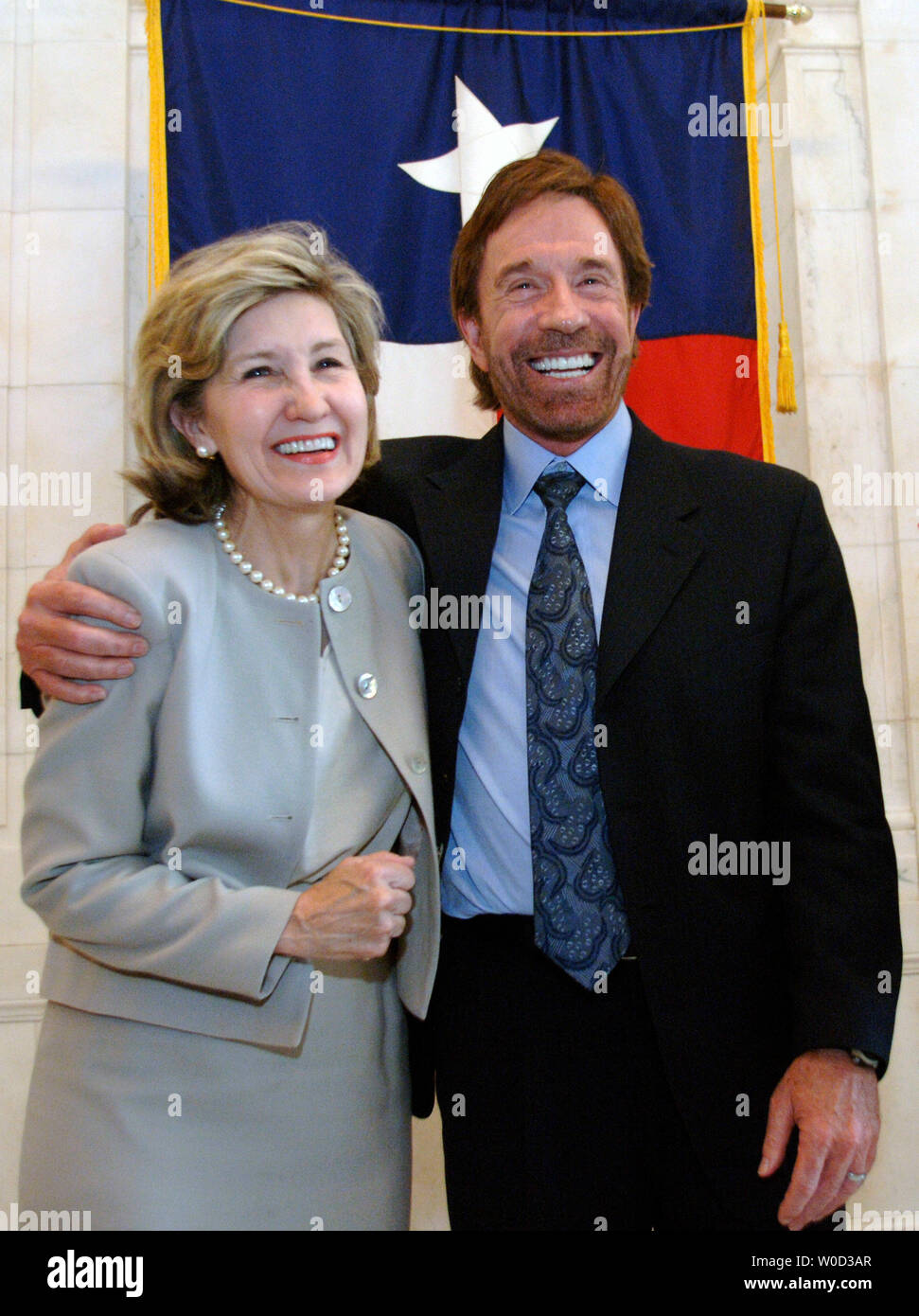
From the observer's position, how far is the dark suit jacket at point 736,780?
1.91 metres

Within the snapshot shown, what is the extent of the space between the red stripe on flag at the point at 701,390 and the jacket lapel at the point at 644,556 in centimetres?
194

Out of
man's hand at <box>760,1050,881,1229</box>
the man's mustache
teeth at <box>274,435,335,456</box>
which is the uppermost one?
the man's mustache

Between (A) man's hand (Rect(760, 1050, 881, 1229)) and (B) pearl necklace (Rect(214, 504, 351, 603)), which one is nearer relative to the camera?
(A) man's hand (Rect(760, 1050, 881, 1229))

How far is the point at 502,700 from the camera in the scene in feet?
6.93

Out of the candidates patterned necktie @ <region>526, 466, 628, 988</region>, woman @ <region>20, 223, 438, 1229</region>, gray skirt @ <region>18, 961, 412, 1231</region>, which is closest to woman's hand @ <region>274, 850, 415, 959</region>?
woman @ <region>20, 223, 438, 1229</region>

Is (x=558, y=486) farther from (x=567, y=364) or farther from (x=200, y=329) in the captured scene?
(x=200, y=329)

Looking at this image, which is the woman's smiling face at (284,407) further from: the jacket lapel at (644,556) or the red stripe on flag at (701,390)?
the red stripe on flag at (701,390)

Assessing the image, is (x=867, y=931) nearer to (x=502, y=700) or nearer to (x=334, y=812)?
(x=502, y=700)

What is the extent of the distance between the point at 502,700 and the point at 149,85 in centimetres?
284

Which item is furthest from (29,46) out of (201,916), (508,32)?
(201,916)

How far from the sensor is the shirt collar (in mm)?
2240

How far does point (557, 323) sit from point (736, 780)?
0.94m

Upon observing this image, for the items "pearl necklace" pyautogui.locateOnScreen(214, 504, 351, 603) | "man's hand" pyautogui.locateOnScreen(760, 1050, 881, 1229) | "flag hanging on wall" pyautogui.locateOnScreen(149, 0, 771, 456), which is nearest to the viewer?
"man's hand" pyautogui.locateOnScreen(760, 1050, 881, 1229)

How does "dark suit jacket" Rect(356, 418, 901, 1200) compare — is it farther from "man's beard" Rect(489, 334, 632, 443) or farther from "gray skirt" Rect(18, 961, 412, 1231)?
"gray skirt" Rect(18, 961, 412, 1231)
